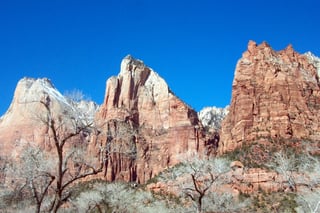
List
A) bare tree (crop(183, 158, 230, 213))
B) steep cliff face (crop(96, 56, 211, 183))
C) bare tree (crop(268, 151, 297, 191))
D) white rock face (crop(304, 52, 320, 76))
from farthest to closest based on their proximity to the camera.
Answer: steep cliff face (crop(96, 56, 211, 183)) → white rock face (crop(304, 52, 320, 76)) → bare tree (crop(268, 151, 297, 191)) → bare tree (crop(183, 158, 230, 213))

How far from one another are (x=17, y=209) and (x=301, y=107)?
6812cm

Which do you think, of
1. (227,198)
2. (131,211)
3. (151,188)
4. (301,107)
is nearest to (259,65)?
(301,107)

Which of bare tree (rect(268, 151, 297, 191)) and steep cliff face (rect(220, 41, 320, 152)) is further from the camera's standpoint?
steep cliff face (rect(220, 41, 320, 152))

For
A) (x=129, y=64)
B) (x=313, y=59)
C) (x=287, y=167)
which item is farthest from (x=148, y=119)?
(x=287, y=167)

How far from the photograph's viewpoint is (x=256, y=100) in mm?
108938

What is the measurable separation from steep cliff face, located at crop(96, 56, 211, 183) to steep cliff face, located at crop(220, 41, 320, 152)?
28090 mm

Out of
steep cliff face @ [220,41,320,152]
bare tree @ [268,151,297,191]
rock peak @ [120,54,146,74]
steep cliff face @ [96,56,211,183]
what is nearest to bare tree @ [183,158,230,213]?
→ bare tree @ [268,151,297,191]

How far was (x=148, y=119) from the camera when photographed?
15012 cm

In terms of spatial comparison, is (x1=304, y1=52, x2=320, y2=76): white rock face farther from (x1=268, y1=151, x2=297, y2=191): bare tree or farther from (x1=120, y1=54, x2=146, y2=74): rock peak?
(x1=120, y1=54, x2=146, y2=74): rock peak

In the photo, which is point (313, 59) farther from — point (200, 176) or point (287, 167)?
point (200, 176)

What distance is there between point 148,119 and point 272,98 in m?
51.8

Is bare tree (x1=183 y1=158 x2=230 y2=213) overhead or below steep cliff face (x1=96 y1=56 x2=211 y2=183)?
below

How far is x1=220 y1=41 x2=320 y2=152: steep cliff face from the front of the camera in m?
99.8

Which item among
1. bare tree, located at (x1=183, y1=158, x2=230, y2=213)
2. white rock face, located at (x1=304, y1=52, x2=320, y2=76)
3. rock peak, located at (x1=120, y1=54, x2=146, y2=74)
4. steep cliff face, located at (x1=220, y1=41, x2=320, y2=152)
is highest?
rock peak, located at (x1=120, y1=54, x2=146, y2=74)
